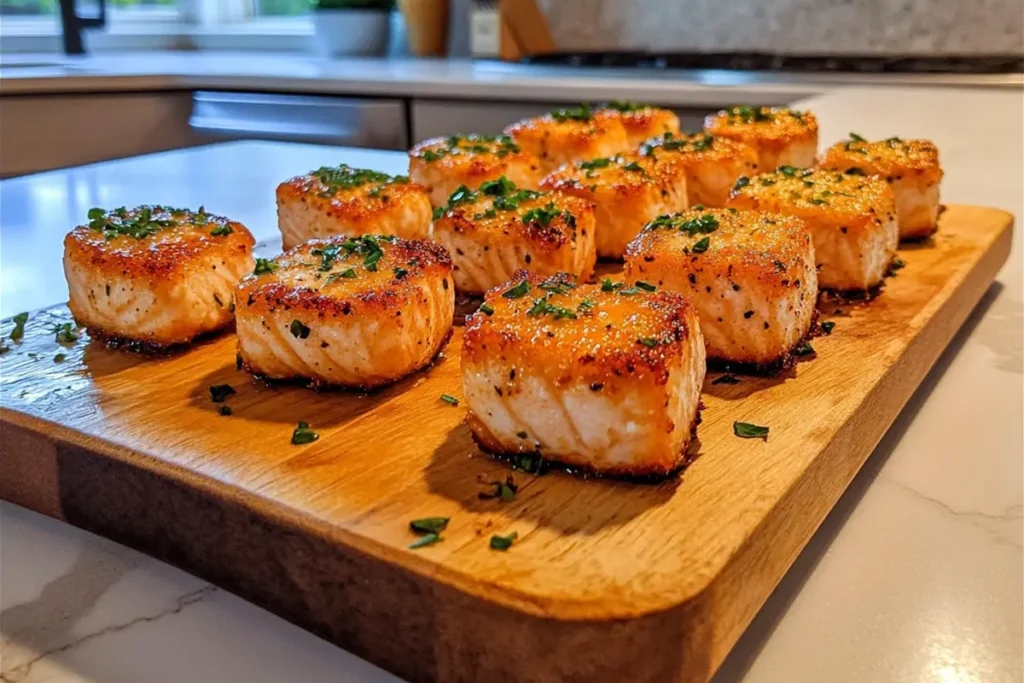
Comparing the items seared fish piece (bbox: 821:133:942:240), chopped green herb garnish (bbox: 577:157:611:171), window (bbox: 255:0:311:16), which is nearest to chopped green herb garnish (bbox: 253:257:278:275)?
chopped green herb garnish (bbox: 577:157:611:171)

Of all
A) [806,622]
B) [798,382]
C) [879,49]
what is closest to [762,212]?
[798,382]

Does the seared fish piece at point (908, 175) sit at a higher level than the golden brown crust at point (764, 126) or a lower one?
lower

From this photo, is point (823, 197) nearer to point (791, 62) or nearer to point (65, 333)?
point (65, 333)

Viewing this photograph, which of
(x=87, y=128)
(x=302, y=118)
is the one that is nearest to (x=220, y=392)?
(x=302, y=118)

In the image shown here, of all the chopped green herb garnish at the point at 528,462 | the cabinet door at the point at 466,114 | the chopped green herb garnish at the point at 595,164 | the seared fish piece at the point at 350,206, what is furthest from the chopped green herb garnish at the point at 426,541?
the cabinet door at the point at 466,114

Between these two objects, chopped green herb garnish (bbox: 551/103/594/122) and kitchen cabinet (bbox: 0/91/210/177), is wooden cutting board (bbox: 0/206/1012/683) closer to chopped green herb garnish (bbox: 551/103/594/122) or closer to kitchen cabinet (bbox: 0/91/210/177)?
chopped green herb garnish (bbox: 551/103/594/122)

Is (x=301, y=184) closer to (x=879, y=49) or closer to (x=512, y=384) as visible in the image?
(x=512, y=384)

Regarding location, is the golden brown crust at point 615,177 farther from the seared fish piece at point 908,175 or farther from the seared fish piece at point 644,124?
the seared fish piece at point 644,124
